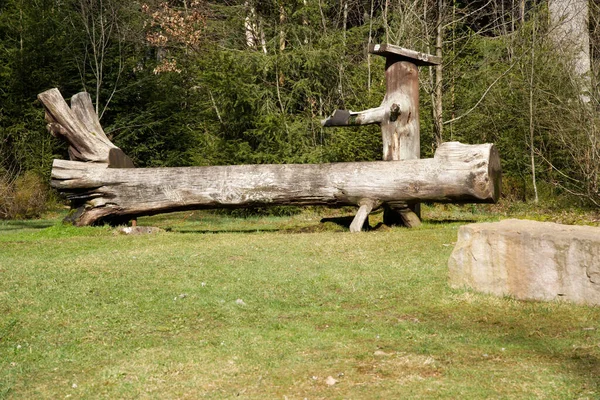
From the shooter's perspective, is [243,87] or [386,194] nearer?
[386,194]

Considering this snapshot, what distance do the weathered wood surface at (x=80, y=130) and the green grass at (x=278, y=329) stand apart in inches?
151

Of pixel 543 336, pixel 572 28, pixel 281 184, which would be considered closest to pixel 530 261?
pixel 543 336

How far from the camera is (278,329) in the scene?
6305 millimetres

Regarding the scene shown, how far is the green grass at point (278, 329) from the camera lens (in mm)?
4965

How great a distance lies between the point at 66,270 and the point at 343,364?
4.72 meters

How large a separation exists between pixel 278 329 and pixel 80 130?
29.2ft

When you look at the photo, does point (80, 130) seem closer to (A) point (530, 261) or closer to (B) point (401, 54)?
(B) point (401, 54)

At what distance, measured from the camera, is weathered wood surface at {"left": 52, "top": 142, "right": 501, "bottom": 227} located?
38.1 ft

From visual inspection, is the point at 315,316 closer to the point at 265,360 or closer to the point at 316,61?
the point at 265,360

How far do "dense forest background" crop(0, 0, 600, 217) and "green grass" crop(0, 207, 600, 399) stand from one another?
23.0ft

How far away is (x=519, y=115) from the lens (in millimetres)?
17797

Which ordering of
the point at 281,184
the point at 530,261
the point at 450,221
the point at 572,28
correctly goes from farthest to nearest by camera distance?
the point at 572,28 → the point at 450,221 → the point at 281,184 → the point at 530,261

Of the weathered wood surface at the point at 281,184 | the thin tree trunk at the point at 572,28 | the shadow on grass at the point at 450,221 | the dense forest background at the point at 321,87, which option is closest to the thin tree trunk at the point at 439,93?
the dense forest background at the point at 321,87

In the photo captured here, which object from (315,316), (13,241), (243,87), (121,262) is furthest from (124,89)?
(315,316)
